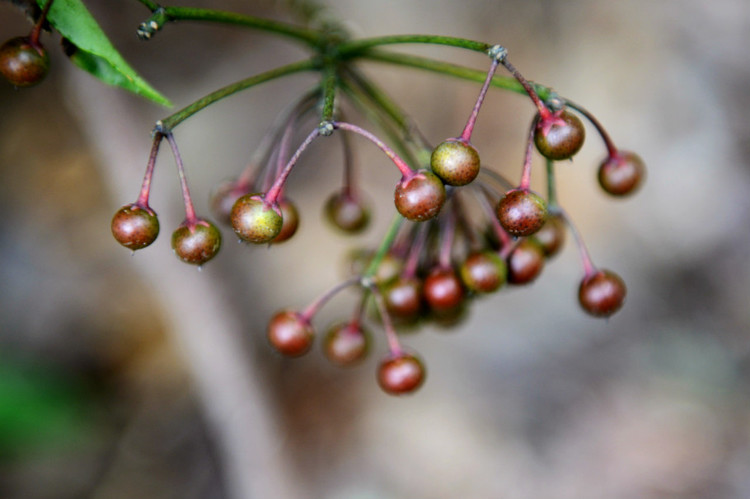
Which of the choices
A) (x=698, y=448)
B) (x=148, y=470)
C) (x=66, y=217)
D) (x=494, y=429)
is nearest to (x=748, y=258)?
(x=698, y=448)

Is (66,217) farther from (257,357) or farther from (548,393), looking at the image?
(548,393)

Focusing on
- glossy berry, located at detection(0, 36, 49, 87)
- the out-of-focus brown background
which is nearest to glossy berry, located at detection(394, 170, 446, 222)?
glossy berry, located at detection(0, 36, 49, 87)

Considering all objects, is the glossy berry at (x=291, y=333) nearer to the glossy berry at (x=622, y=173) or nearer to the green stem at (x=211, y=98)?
the green stem at (x=211, y=98)

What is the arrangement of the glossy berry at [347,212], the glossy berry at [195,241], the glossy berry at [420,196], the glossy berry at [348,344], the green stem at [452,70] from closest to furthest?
1. the glossy berry at [420,196]
2. the glossy berry at [195,241]
3. the green stem at [452,70]
4. the glossy berry at [348,344]
5. the glossy berry at [347,212]

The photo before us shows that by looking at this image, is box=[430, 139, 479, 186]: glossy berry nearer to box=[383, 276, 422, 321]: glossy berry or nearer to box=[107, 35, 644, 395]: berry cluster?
box=[107, 35, 644, 395]: berry cluster

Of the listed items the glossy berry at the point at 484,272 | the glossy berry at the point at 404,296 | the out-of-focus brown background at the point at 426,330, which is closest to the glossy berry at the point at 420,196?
the glossy berry at the point at 484,272

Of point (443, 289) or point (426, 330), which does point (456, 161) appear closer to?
point (443, 289)
